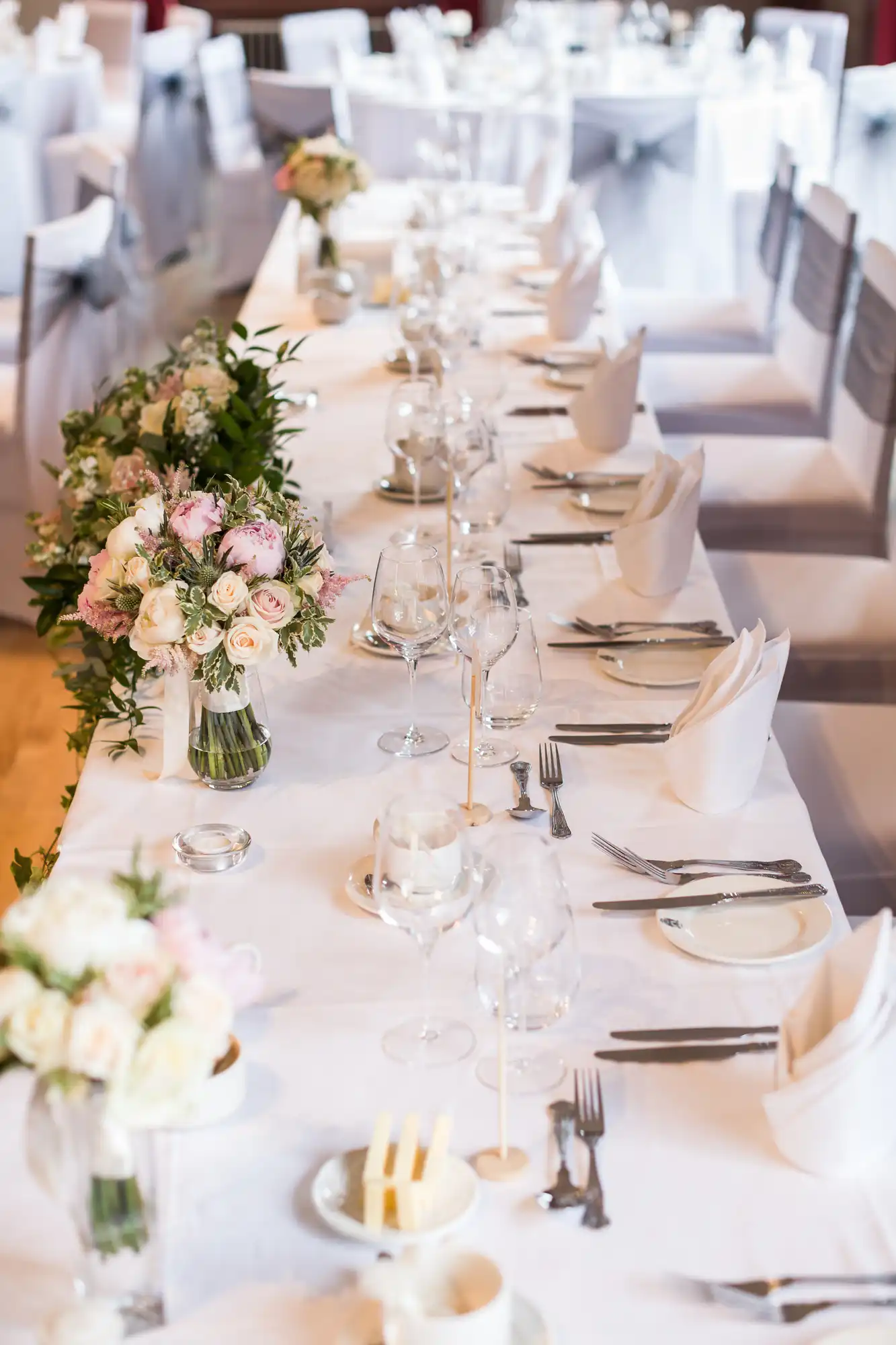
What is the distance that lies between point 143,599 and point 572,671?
25.7 inches

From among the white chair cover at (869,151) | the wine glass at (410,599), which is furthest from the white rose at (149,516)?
the white chair cover at (869,151)

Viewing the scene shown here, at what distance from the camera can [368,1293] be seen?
0.94 m

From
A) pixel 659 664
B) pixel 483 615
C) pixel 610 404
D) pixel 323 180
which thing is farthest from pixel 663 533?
pixel 323 180

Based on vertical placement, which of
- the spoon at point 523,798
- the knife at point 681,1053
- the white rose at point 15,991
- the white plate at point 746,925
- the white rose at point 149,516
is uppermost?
the white rose at point 149,516

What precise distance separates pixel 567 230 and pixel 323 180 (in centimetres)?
66

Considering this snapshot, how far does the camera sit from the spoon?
5.08 ft

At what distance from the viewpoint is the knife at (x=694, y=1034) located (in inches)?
48.4

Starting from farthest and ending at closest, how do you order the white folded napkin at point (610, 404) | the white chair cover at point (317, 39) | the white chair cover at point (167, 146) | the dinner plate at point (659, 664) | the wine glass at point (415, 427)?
the white chair cover at point (317, 39), the white chair cover at point (167, 146), the white folded napkin at point (610, 404), the wine glass at point (415, 427), the dinner plate at point (659, 664)

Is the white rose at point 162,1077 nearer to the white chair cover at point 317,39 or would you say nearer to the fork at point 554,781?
the fork at point 554,781

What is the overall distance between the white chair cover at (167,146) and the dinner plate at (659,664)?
230 inches

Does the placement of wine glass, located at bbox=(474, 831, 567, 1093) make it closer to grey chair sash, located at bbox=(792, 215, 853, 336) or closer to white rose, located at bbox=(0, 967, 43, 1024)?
white rose, located at bbox=(0, 967, 43, 1024)

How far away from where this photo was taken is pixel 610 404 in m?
2.61

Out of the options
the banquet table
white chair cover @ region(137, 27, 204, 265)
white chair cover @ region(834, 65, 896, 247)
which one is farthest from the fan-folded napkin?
white chair cover @ region(137, 27, 204, 265)

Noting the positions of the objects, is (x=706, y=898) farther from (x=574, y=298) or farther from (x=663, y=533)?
(x=574, y=298)
